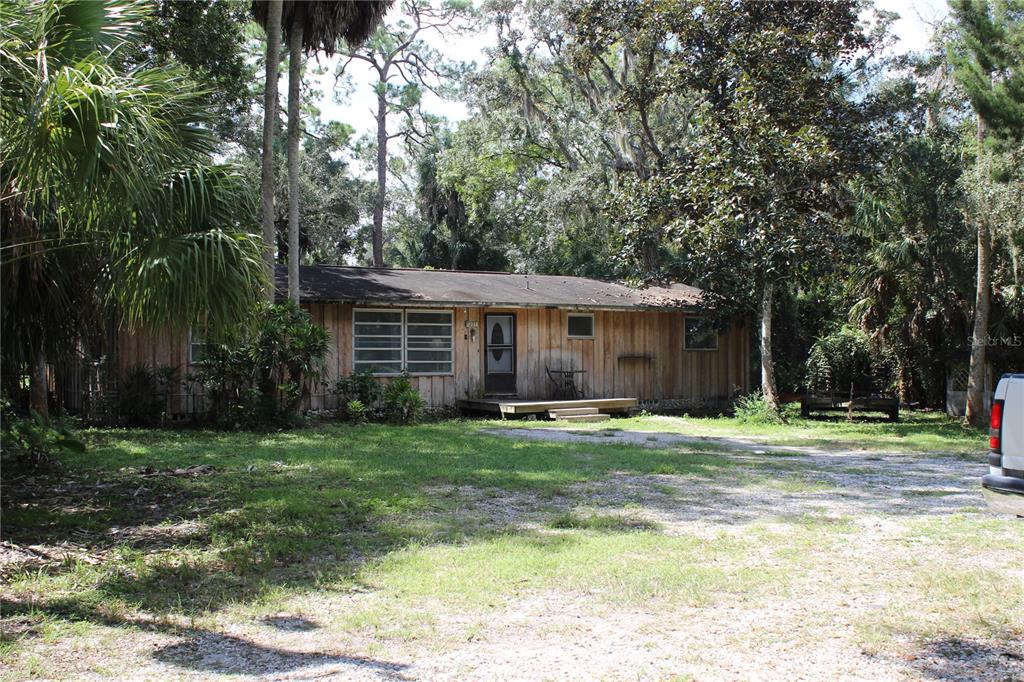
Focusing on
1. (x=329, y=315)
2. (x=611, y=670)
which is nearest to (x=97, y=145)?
(x=611, y=670)

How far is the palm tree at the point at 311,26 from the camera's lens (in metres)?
16.7

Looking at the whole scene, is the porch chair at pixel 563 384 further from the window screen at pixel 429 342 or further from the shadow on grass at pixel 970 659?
the shadow on grass at pixel 970 659

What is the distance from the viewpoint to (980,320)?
16.2 meters

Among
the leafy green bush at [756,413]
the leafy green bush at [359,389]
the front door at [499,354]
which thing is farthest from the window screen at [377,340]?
the leafy green bush at [756,413]

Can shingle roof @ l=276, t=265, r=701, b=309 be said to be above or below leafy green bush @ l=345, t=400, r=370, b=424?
above

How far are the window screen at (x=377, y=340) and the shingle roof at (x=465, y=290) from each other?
0.58 m

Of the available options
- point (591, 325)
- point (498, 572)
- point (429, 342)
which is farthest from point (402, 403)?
point (498, 572)

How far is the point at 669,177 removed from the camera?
53.3 feet

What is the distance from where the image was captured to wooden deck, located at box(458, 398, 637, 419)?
17906 mm

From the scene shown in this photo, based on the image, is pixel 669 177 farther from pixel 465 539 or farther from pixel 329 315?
pixel 465 539

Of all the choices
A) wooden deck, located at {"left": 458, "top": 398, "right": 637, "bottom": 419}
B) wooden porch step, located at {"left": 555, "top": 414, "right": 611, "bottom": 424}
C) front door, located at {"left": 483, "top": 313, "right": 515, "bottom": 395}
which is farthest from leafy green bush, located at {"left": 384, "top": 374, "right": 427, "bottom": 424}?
wooden porch step, located at {"left": 555, "top": 414, "right": 611, "bottom": 424}

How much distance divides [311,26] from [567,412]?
32.1 ft

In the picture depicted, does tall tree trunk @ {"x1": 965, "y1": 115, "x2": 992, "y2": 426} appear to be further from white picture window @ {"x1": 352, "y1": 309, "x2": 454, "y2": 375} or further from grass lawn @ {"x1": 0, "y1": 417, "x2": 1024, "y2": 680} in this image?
white picture window @ {"x1": 352, "y1": 309, "x2": 454, "y2": 375}

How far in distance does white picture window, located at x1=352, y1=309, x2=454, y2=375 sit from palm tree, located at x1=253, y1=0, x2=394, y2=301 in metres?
2.67
